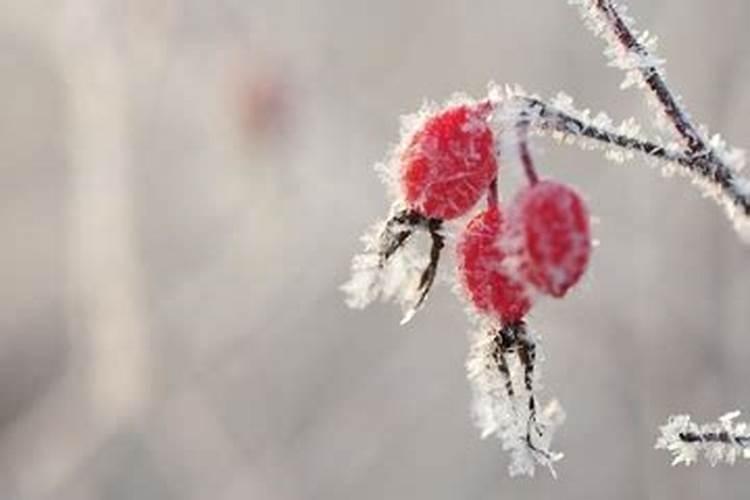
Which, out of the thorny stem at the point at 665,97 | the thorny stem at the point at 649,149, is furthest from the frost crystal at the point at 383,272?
the thorny stem at the point at 665,97

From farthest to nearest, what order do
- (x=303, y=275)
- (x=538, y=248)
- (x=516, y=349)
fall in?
1. (x=303, y=275)
2. (x=516, y=349)
3. (x=538, y=248)

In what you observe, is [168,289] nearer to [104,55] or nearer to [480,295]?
[104,55]

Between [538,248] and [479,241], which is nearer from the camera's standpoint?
[538,248]

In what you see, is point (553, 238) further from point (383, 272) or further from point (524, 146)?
point (383, 272)

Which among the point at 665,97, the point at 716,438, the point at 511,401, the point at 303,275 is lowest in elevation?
the point at 716,438

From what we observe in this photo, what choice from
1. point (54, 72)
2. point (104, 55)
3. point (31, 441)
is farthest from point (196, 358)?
point (54, 72)

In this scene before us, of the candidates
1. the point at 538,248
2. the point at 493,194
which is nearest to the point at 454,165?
the point at 493,194

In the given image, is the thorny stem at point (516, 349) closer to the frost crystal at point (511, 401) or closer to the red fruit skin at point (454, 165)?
the frost crystal at point (511, 401)
